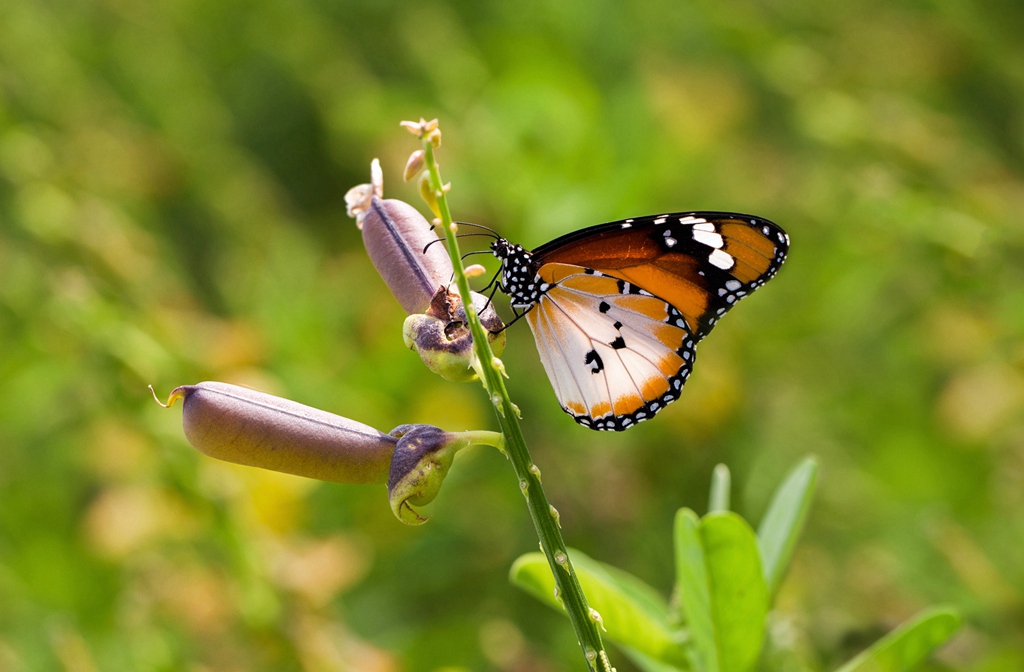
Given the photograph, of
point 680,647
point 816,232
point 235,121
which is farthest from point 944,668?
point 235,121

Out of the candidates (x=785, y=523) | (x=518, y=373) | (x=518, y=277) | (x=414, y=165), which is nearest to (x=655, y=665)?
(x=785, y=523)

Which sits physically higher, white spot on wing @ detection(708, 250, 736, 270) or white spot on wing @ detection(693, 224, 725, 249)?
white spot on wing @ detection(693, 224, 725, 249)

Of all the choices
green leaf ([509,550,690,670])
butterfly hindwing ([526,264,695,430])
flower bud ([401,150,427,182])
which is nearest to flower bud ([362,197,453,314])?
flower bud ([401,150,427,182])

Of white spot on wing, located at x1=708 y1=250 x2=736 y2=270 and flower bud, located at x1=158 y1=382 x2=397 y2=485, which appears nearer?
flower bud, located at x1=158 y1=382 x2=397 y2=485

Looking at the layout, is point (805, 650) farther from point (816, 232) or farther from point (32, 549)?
point (32, 549)

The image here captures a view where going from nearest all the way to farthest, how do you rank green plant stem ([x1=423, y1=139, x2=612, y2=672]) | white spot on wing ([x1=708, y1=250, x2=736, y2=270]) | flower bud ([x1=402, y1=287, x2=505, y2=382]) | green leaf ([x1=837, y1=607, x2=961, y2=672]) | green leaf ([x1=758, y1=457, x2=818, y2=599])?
green plant stem ([x1=423, y1=139, x2=612, y2=672]) < flower bud ([x1=402, y1=287, x2=505, y2=382]) < green leaf ([x1=837, y1=607, x2=961, y2=672]) < green leaf ([x1=758, y1=457, x2=818, y2=599]) < white spot on wing ([x1=708, y1=250, x2=736, y2=270])

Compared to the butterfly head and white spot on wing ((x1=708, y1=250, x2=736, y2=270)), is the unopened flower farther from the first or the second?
white spot on wing ((x1=708, y1=250, x2=736, y2=270))

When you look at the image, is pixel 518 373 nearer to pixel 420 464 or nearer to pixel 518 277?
pixel 518 277
